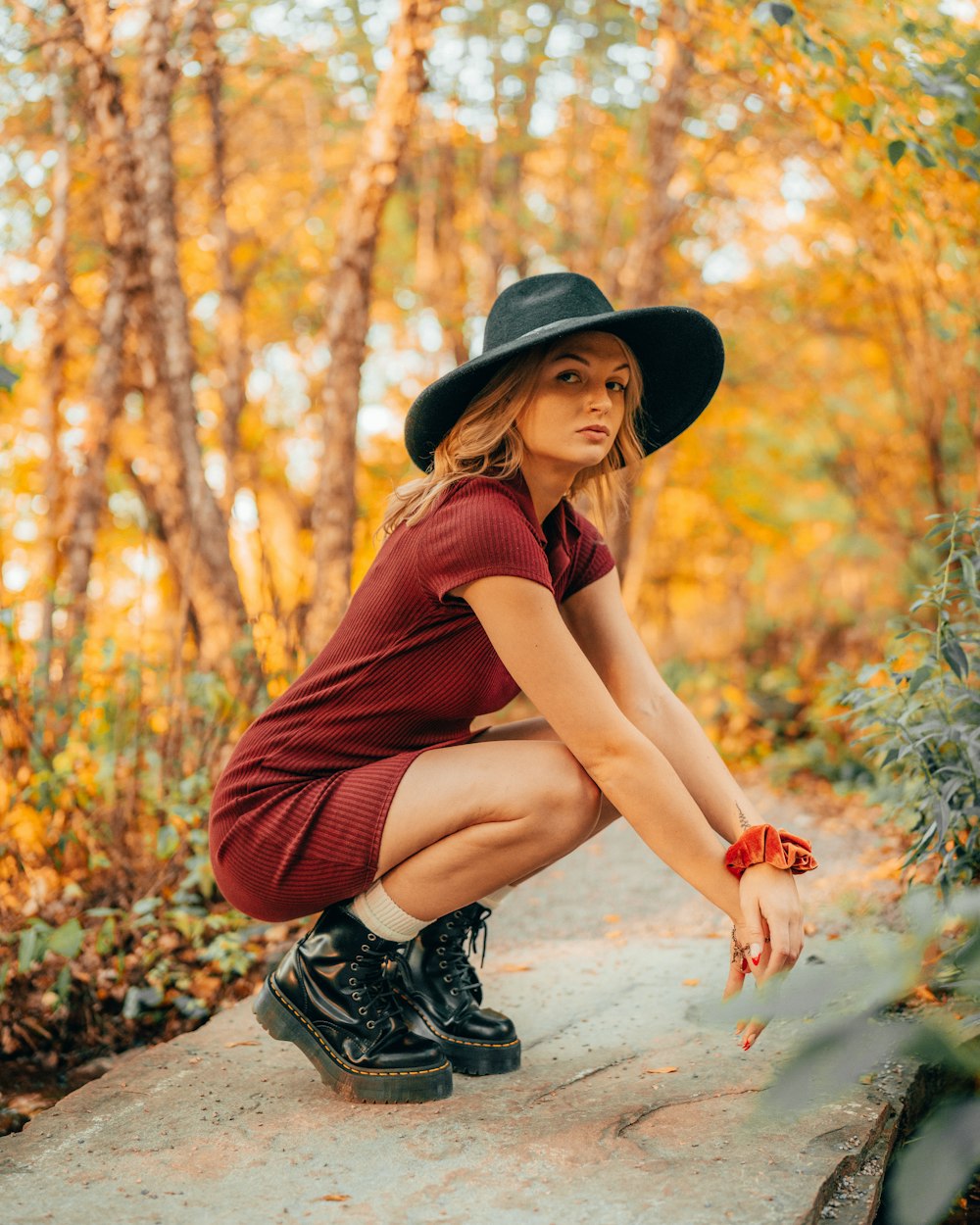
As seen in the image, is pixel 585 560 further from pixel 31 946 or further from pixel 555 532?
pixel 31 946

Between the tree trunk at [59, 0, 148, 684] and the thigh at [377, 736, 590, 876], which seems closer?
the thigh at [377, 736, 590, 876]

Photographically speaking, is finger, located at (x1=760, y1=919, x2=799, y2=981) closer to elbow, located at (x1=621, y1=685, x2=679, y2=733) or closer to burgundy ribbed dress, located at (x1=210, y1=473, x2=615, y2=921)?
elbow, located at (x1=621, y1=685, x2=679, y2=733)

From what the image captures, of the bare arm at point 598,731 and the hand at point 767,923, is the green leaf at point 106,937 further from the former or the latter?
the hand at point 767,923

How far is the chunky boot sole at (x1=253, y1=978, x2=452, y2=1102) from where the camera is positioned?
2.04 meters

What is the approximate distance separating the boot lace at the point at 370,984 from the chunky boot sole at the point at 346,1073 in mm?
86

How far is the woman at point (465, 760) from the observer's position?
193 centimetres

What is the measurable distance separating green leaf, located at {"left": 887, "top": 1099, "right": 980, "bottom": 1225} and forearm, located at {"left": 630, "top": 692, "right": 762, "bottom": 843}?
71 centimetres

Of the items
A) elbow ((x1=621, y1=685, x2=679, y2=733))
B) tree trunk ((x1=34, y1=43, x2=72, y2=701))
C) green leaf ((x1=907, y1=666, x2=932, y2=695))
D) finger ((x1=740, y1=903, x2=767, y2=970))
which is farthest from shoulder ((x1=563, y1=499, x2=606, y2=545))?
tree trunk ((x1=34, y1=43, x2=72, y2=701))

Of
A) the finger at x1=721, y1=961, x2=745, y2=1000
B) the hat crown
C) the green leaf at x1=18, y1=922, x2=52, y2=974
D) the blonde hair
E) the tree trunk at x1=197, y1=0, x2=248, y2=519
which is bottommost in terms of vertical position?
the finger at x1=721, y1=961, x2=745, y2=1000

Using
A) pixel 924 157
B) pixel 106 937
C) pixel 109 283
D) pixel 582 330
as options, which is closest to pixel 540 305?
pixel 582 330

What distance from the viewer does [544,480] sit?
2.20 m

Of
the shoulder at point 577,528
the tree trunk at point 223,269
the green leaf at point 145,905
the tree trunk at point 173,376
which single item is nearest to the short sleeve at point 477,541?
the shoulder at point 577,528

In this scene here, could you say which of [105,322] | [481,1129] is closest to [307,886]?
[481,1129]

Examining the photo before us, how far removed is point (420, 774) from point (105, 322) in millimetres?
3916
